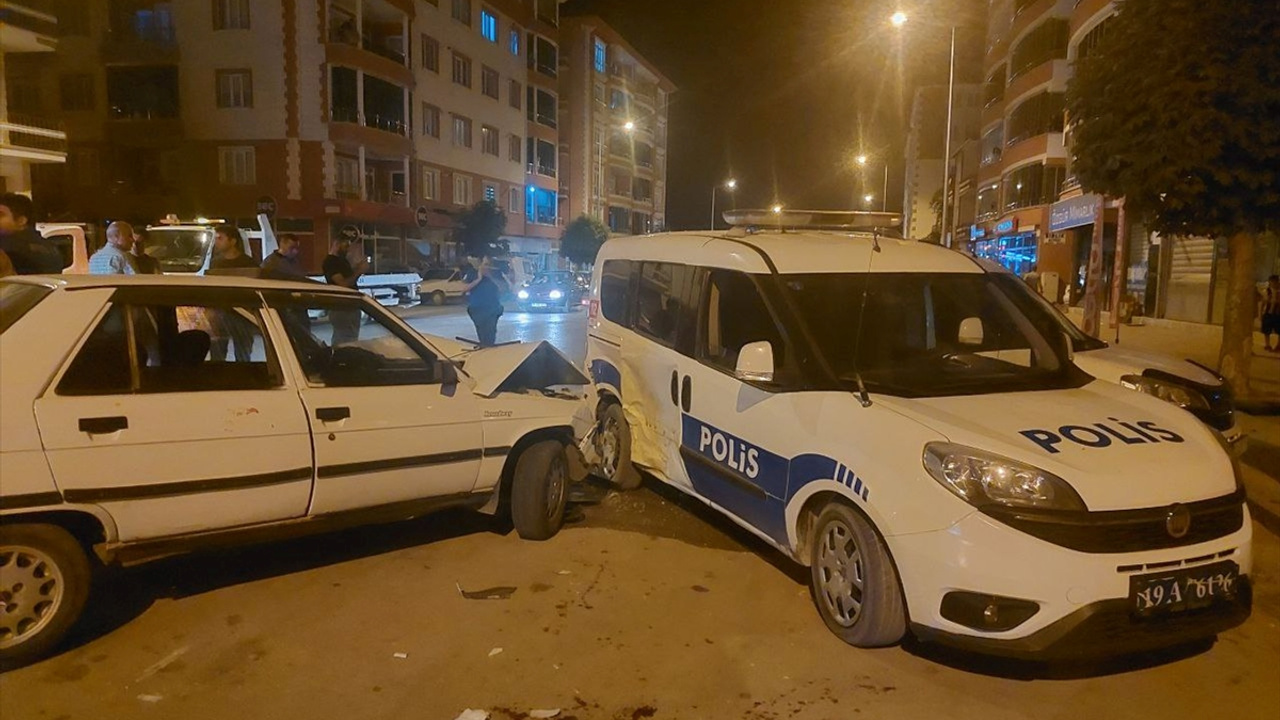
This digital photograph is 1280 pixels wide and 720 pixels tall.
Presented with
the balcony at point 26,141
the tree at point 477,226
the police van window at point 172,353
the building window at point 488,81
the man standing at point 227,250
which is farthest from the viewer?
the building window at point 488,81

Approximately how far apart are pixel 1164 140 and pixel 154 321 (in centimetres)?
1012

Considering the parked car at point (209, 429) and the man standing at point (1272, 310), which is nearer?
the parked car at point (209, 429)

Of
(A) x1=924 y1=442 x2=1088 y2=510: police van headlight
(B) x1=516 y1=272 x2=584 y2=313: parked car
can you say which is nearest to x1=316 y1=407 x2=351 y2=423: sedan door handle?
(A) x1=924 y1=442 x2=1088 y2=510: police van headlight

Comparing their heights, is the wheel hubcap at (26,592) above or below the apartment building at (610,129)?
below

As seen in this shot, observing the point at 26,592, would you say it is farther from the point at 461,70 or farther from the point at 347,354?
the point at 461,70

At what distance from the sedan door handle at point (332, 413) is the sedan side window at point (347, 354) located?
15 cm

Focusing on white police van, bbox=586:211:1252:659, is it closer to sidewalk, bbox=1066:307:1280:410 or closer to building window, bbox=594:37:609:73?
sidewalk, bbox=1066:307:1280:410

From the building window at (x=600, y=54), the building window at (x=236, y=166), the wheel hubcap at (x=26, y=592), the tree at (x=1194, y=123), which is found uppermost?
the building window at (x=600, y=54)

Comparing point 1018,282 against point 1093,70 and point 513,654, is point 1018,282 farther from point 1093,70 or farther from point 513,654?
point 1093,70

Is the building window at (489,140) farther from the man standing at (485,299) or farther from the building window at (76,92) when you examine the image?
the man standing at (485,299)

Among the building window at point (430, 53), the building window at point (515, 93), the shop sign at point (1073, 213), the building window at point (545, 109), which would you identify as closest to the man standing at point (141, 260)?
the shop sign at point (1073, 213)

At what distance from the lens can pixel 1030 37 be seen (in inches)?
1439

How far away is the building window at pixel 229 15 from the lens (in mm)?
33906

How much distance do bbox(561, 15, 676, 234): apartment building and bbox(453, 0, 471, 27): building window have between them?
466 inches
